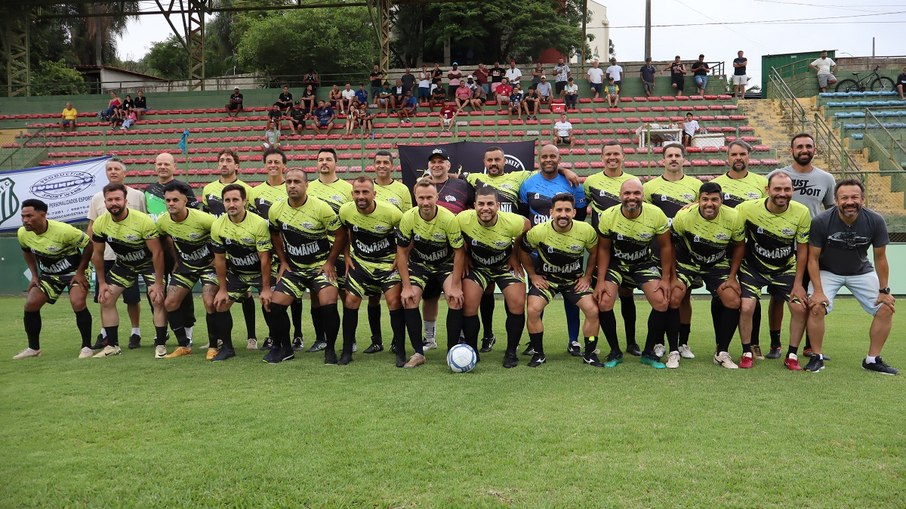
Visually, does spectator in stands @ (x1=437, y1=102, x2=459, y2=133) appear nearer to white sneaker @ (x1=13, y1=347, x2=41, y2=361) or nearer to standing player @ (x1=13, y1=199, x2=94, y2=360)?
standing player @ (x1=13, y1=199, x2=94, y2=360)

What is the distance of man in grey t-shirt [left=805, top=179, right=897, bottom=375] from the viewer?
22.2 feet

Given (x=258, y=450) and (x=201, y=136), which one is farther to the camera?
(x=201, y=136)

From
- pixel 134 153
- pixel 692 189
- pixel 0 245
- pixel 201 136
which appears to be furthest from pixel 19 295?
pixel 692 189

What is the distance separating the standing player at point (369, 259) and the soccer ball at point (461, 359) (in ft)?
2.43

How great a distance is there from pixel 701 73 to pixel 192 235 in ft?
66.8

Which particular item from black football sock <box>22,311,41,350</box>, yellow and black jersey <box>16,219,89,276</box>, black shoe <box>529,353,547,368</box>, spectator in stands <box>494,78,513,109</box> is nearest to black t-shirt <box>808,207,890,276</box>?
black shoe <box>529,353,547,368</box>

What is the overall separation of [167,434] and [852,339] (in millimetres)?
7627

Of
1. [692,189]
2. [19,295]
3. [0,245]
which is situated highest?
[692,189]

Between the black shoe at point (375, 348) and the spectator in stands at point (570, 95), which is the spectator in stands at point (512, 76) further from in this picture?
the black shoe at point (375, 348)

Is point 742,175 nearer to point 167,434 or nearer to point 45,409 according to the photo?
point 167,434

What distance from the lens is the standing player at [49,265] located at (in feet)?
26.6

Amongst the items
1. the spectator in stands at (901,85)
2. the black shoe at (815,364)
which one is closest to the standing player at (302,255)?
the black shoe at (815,364)

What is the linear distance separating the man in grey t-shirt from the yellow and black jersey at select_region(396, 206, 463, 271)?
332cm

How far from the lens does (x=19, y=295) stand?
15320 millimetres
